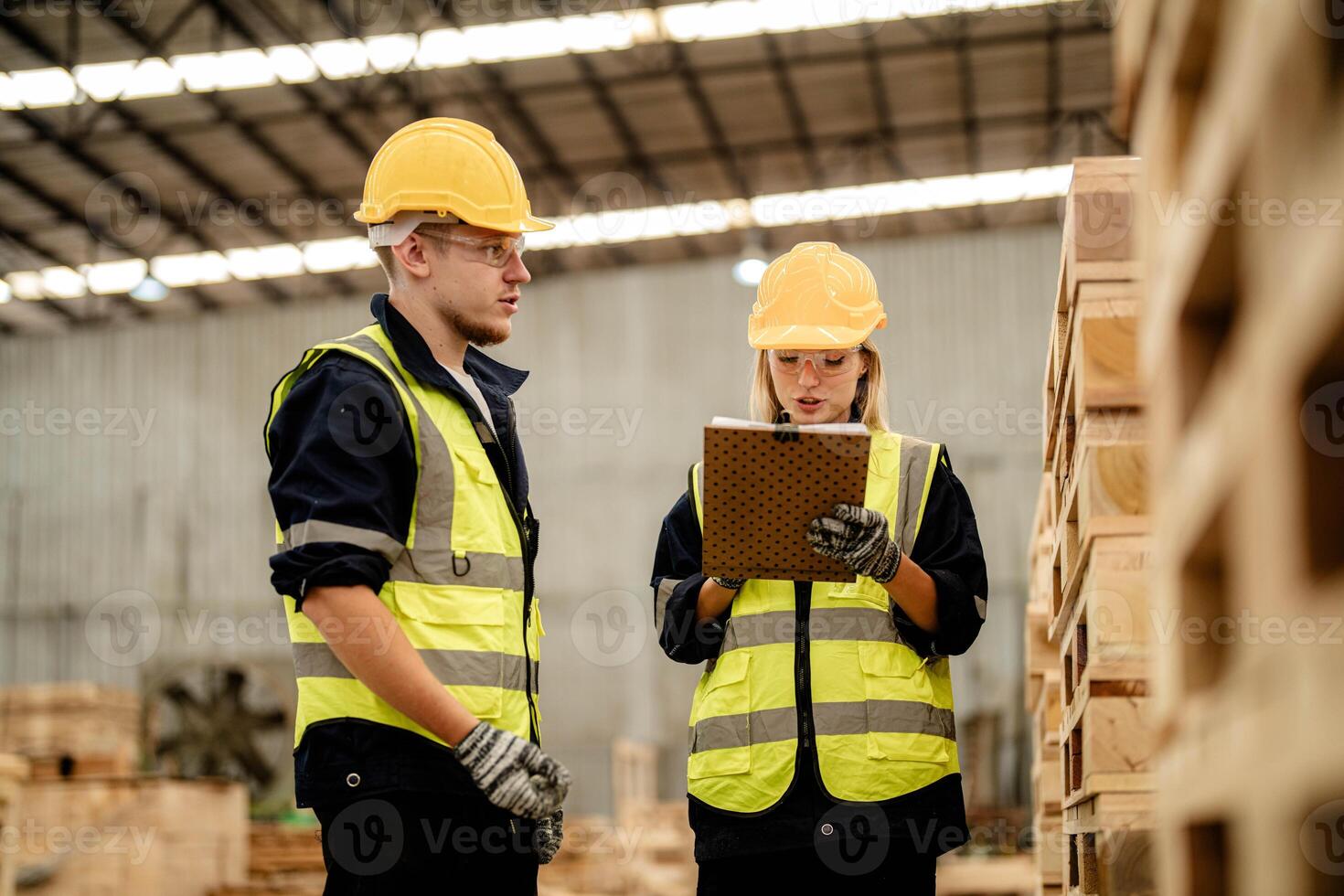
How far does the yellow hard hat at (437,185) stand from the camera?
326 cm

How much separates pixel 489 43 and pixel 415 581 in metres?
13.9

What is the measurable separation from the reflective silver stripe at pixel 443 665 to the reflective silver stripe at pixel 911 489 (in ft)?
3.73

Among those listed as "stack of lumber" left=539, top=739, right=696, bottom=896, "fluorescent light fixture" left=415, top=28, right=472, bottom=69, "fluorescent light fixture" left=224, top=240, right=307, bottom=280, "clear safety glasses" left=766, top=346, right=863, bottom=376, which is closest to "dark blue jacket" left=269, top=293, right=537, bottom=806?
"clear safety glasses" left=766, top=346, right=863, bottom=376

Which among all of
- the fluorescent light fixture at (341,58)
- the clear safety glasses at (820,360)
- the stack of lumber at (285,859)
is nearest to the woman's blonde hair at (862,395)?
the clear safety glasses at (820,360)

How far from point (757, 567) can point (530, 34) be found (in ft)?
44.4

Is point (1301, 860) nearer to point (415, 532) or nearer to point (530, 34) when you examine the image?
point (415, 532)

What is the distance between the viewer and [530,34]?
15773 mm

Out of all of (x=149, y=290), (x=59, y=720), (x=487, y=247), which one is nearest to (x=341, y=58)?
(x=149, y=290)

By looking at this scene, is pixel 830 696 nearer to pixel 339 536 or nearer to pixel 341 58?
pixel 339 536

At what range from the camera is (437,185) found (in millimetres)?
3273

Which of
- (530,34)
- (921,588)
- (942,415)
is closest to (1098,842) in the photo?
(921,588)

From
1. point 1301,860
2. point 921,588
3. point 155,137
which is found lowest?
point 1301,860

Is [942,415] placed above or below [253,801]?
above

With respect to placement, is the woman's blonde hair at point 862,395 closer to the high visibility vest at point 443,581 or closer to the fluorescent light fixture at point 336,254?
the high visibility vest at point 443,581
